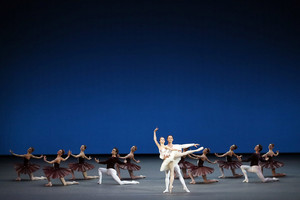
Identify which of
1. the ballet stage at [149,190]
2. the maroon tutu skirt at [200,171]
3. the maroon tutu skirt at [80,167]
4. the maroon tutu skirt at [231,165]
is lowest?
the ballet stage at [149,190]

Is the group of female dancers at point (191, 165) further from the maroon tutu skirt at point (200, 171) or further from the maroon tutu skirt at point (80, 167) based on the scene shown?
the maroon tutu skirt at point (80, 167)

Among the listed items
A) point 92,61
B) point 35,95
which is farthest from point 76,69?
point 35,95

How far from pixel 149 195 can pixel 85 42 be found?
9836mm

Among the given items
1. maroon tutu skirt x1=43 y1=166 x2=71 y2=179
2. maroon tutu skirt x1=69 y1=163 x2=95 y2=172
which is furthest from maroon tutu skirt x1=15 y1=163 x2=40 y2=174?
maroon tutu skirt x1=43 y1=166 x2=71 y2=179

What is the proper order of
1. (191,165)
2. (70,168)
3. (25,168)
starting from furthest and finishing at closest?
(70,168), (25,168), (191,165)

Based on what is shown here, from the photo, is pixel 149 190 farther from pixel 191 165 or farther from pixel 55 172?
pixel 55 172

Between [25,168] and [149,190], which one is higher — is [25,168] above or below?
above

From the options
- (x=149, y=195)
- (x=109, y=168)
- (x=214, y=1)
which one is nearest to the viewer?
(x=149, y=195)

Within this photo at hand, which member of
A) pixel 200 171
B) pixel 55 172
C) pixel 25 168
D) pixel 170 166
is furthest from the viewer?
pixel 25 168

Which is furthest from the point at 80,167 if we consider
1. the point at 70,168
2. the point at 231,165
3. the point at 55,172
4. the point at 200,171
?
the point at 231,165

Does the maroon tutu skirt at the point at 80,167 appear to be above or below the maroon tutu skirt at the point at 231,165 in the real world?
above

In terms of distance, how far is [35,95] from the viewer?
15852 mm

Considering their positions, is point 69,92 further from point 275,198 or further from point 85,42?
point 275,198

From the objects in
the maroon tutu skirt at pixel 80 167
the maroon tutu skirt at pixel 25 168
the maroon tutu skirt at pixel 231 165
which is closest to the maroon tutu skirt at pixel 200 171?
the maroon tutu skirt at pixel 231 165
